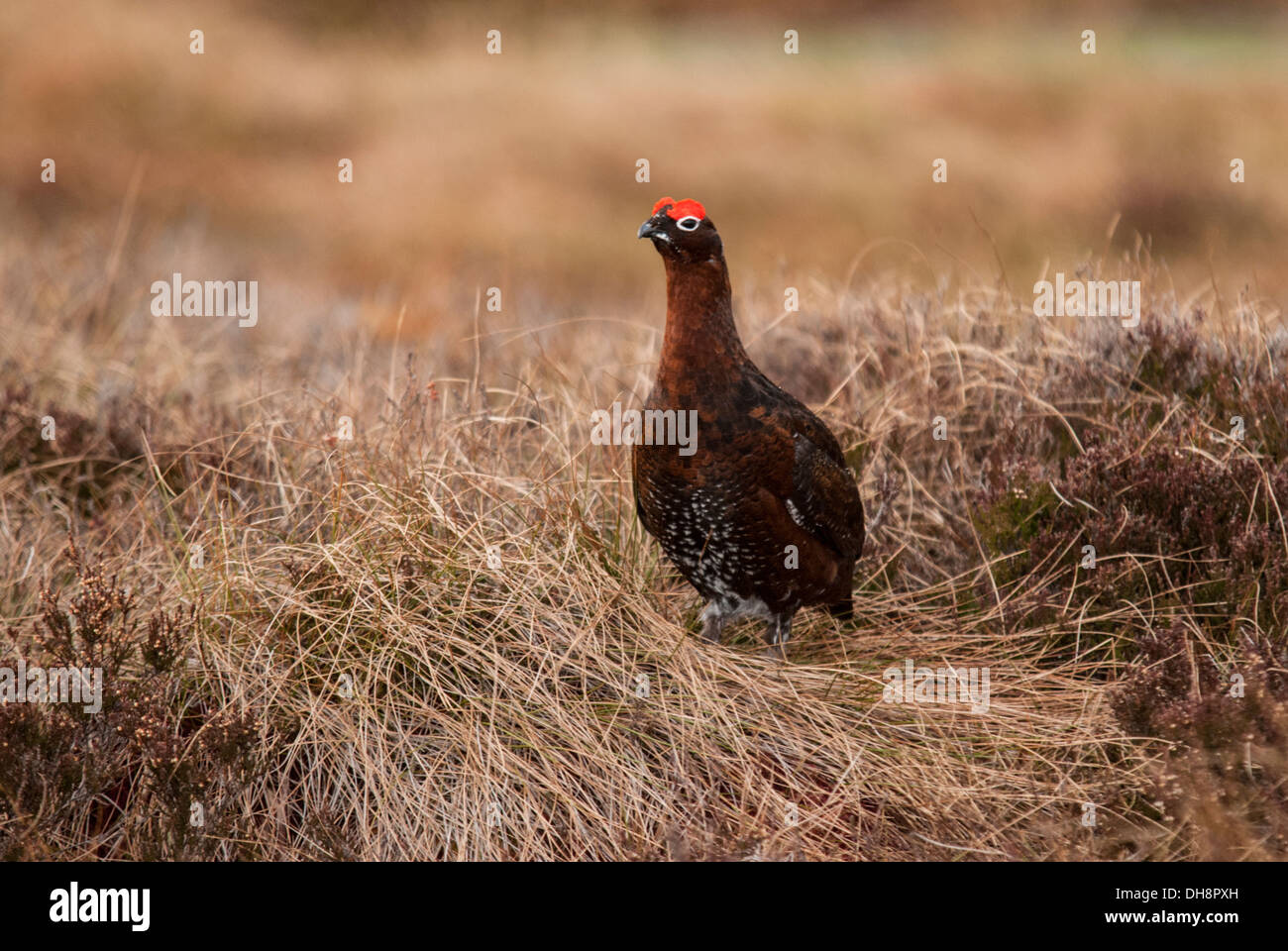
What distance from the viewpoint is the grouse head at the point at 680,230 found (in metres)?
3.58

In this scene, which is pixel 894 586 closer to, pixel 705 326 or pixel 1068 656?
pixel 1068 656

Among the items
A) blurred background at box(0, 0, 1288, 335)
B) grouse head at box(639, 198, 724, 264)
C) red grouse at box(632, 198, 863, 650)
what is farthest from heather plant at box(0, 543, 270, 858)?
blurred background at box(0, 0, 1288, 335)

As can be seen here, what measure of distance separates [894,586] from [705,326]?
1485mm

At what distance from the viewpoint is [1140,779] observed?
341 centimetres

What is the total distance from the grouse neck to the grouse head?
43mm

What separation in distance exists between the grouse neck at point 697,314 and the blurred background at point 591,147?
8811mm

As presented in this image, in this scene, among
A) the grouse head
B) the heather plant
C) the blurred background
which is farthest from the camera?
the blurred background

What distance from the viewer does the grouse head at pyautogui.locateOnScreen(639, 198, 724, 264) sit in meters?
3.58

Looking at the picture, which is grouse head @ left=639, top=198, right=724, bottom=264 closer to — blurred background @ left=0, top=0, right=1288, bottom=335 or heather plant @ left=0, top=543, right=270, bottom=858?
heather plant @ left=0, top=543, right=270, bottom=858

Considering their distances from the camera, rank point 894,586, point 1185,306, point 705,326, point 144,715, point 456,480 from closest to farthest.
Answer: point 144,715, point 705,326, point 456,480, point 894,586, point 1185,306

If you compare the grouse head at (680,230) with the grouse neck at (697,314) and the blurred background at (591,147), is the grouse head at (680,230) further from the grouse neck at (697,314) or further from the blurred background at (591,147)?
the blurred background at (591,147)

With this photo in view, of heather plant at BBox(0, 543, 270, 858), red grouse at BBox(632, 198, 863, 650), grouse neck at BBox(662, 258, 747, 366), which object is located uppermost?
grouse neck at BBox(662, 258, 747, 366)

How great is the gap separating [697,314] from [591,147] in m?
12.8

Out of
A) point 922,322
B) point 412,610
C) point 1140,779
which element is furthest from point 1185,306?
point 412,610
